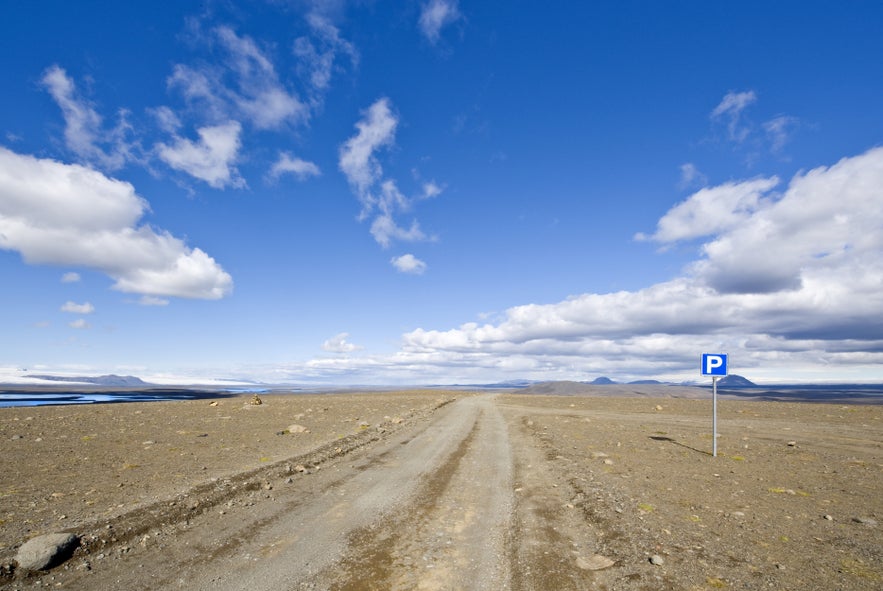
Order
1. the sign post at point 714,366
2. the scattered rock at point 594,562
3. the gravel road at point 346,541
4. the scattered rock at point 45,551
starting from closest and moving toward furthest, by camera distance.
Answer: the gravel road at point 346,541
the scattered rock at point 45,551
the scattered rock at point 594,562
the sign post at point 714,366

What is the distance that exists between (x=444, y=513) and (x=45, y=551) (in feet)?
23.1

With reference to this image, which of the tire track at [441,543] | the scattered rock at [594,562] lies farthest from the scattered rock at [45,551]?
the scattered rock at [594,562]

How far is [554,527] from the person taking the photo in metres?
8.77

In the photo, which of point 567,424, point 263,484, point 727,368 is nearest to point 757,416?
point 567,424

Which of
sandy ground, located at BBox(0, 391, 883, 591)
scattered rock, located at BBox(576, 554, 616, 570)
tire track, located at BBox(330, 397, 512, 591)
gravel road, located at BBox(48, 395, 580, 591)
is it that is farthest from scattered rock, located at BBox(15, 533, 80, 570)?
scattered rock, located at BBox(576, 554, 616, 570)

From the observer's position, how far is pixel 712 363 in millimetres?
17688

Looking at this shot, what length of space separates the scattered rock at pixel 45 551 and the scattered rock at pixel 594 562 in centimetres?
837

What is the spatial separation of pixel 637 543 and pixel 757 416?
121 feet

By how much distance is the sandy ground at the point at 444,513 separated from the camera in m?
6.63

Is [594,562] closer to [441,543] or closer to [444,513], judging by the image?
[441,543]

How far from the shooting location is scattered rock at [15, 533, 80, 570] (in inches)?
Result: 259

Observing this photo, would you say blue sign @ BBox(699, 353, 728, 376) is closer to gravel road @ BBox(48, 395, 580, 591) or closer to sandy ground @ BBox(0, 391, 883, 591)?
sandy ground @ BBox(0, 391, 883, 591)

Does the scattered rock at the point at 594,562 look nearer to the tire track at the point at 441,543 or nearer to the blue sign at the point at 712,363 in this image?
the tire track at the point at 441,543

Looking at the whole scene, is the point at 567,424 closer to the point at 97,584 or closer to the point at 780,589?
the point at 780,589
